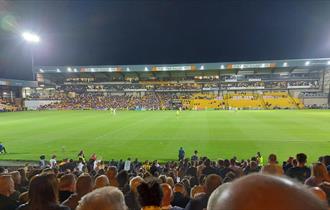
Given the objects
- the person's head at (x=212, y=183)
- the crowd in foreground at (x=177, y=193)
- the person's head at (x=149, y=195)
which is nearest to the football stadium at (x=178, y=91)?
the crowd in foreground at (x=177, y=193)

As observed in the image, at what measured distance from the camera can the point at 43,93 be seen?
336 feet

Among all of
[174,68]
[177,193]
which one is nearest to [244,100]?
[174,68]

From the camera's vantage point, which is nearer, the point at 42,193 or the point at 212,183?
the point at 42,193

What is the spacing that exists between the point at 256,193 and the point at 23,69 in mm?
100168

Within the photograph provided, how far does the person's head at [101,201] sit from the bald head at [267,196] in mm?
1436

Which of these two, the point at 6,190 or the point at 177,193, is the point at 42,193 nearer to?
the point at 6,190

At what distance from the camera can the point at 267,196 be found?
3.25ft

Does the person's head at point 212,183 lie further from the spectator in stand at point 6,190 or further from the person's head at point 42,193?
the spectator in stand at point 6,190

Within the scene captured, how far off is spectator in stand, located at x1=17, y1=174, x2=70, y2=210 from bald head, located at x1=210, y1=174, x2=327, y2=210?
11.1ft

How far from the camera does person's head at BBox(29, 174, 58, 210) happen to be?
13.1 feet

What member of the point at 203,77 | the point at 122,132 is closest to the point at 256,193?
the point at 122,132

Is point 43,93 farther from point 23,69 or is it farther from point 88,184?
point 88,184

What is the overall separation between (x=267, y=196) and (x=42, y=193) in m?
3.69

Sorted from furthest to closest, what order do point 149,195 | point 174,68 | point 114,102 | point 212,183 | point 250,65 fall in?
point 114,102, point 174,68, point 250,65, point 212,183, point 149,195
